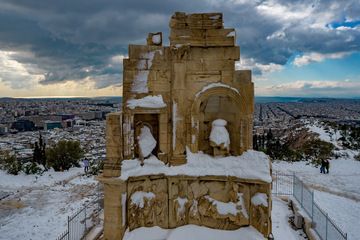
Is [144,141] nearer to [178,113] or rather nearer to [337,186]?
[178,113]

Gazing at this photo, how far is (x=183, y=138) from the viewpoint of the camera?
323 inches

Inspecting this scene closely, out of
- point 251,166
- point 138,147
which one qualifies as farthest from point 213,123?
point 138,147

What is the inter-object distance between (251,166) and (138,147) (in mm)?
3030

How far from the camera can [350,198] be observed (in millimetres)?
14039

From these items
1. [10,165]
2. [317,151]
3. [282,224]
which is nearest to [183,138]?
[282,224]

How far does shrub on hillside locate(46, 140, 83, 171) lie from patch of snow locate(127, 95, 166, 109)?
14007mm

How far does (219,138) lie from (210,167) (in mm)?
792

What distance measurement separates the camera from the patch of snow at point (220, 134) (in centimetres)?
810

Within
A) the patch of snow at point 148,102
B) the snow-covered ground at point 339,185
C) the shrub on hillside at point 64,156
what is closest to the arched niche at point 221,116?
the patch of snow at point 148,102

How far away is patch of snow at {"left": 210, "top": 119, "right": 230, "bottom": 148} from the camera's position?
8102 mm

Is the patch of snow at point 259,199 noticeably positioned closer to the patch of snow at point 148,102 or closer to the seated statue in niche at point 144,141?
the seated statue in niche at point 144,141

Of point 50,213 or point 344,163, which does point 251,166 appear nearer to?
point 50,213

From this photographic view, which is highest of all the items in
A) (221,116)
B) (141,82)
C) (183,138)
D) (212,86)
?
(141,82)

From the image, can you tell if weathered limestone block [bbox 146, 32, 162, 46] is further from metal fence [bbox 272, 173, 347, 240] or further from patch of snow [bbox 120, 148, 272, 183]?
metal fence [bbox 272, 173, 347, 240]
